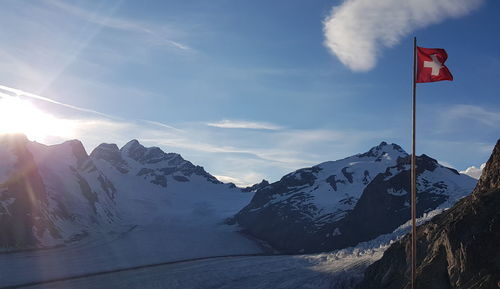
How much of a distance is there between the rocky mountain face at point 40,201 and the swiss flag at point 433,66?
11565 centimetres

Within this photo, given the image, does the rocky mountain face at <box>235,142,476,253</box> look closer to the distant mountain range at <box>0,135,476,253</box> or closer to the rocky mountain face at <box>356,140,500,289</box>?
the distant mountain range at <box>0,135,476,253</box>

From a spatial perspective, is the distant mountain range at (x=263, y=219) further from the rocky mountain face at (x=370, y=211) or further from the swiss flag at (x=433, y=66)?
the swiss flag at (x=433, y=66)

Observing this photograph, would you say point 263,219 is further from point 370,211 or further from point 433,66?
point 433,66

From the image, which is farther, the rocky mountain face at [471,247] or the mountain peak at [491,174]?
the mountain peak at [491,174]

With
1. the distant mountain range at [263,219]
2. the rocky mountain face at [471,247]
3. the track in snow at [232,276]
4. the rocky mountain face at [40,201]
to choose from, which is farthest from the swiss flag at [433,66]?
the rocky mountain face at [40,201]

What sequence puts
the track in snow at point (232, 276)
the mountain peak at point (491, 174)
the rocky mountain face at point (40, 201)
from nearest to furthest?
1. the mountain peak at point (491, 174)
2. the track in snow at point (232, 276)
3. the rocky mountain face at point (40, 201)

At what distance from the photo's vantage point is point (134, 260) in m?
117

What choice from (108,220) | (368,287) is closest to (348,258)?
(368,287)

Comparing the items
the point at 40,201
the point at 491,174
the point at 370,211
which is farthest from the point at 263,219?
the point at 491,174

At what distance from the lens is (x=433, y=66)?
26188mm

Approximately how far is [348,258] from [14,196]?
88622 mm

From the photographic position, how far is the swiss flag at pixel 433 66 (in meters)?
26.0

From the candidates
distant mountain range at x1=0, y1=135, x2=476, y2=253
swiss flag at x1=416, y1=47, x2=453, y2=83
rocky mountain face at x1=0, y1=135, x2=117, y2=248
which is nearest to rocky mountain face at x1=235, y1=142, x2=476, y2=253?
distant mountain range at x1=0, y1=135, x2=476, y2=253

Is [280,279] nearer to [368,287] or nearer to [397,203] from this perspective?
[368,287]
